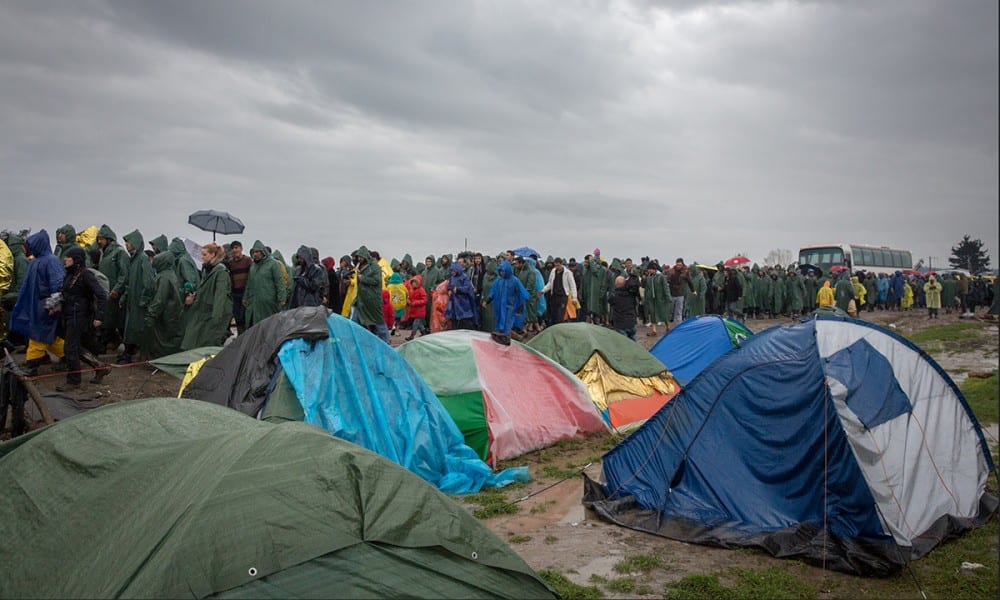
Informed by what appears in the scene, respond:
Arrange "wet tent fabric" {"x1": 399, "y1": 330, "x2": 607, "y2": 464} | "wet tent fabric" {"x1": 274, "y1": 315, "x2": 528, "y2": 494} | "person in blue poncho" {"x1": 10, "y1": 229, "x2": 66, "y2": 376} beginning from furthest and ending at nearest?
"person in blue poncho" {"x1": 10, "y1": 229, "x2": 66, "y2": 376} < "wet tent fabric" {"x1": 399, "y1": 330, "x2": 607, "y2": 464} < "wet tent fabric" {"x1": 274, "y1": 315, "x2": 528, "y2": 494}

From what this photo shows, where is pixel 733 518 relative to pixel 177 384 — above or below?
below

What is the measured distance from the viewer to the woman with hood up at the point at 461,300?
1318 cm

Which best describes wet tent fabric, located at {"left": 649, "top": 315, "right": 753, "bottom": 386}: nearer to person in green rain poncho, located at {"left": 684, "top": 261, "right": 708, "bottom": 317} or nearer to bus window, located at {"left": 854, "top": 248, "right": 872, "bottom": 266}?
person in green rain poncho, located at {"left": 684, "top": 261, "right": 708, "bottom": 317}

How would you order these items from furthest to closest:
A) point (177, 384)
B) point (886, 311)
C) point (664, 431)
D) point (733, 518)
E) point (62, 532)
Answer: point (886, 311) < point (177, 384) < point (664, 431) < point (733, 518) < point (62, 532)

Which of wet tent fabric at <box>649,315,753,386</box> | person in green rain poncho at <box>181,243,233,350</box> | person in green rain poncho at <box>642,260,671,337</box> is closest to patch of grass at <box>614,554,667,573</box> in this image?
wet tent fabric at <box>649,315,753,386</box>

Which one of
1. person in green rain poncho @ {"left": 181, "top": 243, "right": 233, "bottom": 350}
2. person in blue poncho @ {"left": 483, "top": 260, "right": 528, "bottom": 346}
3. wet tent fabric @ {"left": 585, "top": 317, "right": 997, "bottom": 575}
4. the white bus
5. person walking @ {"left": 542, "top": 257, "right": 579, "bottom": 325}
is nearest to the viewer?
wet tent fabric @ {"left": 585, "top": 317, "right": 997, "bottom": 575}

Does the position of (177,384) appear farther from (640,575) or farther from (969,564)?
(969,564)

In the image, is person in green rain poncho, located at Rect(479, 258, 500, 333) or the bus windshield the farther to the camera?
the bus windshield

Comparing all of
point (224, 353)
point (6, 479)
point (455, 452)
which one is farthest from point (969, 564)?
point (224, 353)

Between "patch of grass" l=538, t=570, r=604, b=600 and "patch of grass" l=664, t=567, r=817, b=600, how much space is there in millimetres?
464

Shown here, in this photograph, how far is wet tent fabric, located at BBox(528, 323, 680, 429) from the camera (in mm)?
9336

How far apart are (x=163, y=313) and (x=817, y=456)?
9.12m

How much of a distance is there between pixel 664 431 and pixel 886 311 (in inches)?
1347

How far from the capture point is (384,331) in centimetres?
1228
